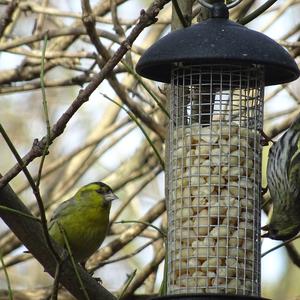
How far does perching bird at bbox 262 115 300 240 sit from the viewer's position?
6.39m

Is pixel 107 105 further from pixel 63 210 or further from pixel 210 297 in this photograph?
pixel 210 297

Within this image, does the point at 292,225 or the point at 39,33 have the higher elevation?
the point at 39,33

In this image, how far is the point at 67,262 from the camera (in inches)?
194

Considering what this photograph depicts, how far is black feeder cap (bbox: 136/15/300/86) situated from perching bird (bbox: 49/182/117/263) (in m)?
2.50

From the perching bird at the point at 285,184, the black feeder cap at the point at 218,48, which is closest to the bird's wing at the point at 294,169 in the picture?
the perching bird at the point at 285,184

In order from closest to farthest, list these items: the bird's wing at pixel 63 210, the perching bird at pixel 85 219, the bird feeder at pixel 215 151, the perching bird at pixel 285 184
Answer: the bird feeder at pixel 215 151
the perching bird at pixel 285 184
the perching bird at pixel 85 219
the bird's wing at pixel 63 210

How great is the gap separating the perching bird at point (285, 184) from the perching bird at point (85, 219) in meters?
1.16

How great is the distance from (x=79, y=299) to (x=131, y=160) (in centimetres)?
307

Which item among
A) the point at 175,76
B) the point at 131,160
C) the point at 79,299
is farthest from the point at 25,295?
the point at 175,76

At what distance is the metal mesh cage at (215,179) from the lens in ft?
15.3

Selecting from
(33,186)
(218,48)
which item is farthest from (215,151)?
(33,186)

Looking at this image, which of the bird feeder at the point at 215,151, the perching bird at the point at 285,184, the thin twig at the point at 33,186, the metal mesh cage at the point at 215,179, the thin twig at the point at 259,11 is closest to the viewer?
the thin twig at the point at 33,186

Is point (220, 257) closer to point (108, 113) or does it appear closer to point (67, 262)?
point (67, 262)

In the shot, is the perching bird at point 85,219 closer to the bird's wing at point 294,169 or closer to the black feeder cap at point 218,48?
Result: the bird's wing at point 294,169
